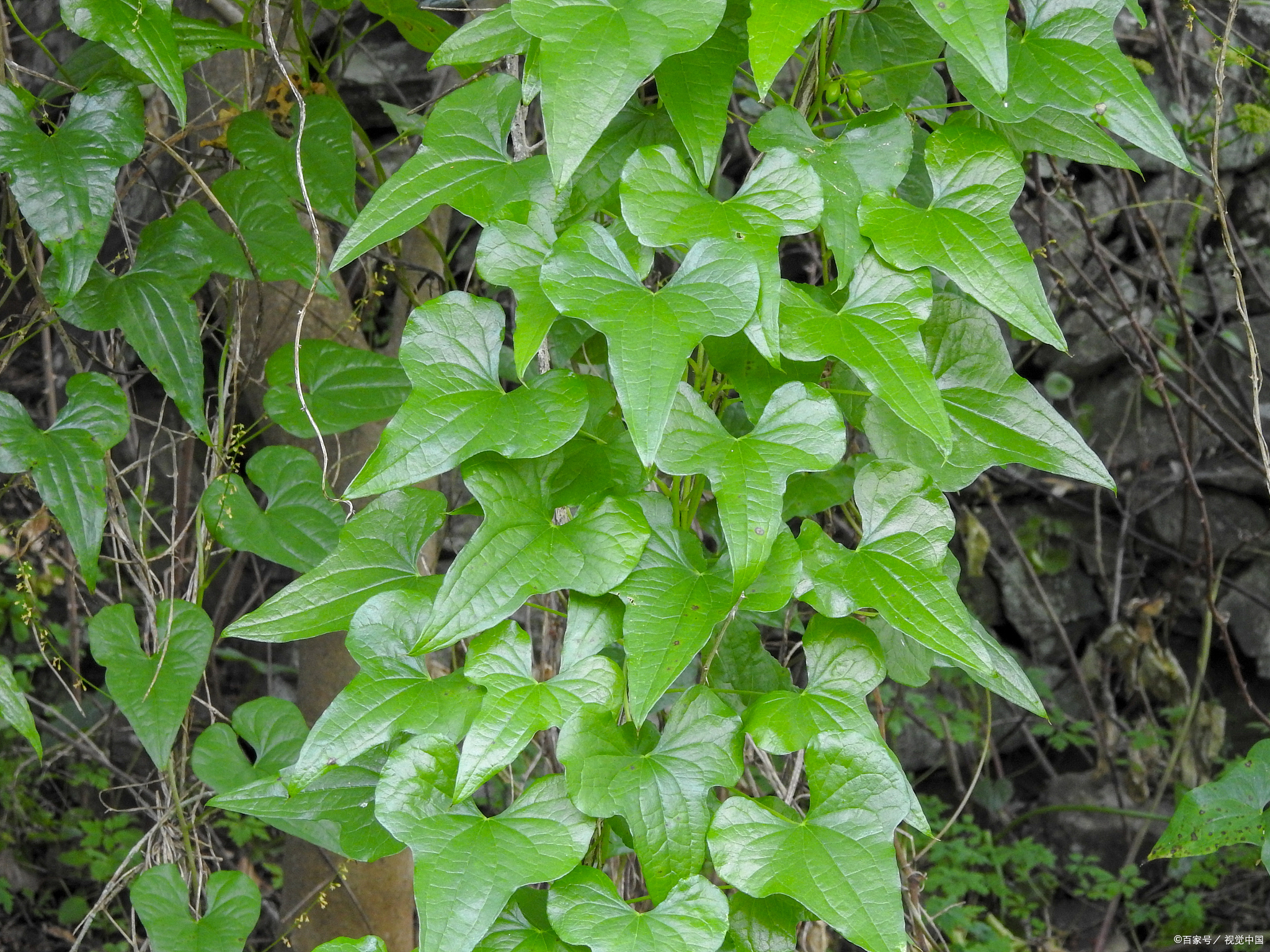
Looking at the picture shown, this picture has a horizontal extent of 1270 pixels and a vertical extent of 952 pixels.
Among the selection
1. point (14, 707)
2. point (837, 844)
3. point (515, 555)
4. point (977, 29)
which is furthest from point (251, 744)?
point (977, 29)

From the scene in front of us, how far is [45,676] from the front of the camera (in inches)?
121

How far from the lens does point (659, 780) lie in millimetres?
646

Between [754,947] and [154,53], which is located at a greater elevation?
[154,53]

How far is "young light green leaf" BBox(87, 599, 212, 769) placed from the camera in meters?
0.99

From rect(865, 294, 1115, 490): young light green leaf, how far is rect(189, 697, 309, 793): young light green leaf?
27.9 inches

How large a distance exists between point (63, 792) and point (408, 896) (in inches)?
76.5

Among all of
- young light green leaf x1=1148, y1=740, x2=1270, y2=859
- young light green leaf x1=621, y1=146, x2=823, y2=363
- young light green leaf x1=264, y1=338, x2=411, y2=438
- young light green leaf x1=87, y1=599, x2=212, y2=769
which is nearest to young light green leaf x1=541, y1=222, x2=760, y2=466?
young light green leaf x1=621, y1=146, x2=823, y2=363

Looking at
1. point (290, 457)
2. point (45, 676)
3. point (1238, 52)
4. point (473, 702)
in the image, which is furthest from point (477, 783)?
point (45, 676)

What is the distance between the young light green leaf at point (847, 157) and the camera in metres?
0.69

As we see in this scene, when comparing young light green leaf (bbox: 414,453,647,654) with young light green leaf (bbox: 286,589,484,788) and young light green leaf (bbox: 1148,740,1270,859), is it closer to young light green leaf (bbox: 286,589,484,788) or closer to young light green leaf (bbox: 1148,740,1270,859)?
young light green leaf (bbox: 286,589,484,788)

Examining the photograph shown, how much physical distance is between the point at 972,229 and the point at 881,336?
0.10m

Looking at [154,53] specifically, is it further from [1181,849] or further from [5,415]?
[1181,849]

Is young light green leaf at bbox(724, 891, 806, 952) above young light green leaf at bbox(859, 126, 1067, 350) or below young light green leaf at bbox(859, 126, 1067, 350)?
below

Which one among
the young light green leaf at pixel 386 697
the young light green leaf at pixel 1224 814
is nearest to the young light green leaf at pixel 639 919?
the young light green leaf at pixel 386 697
